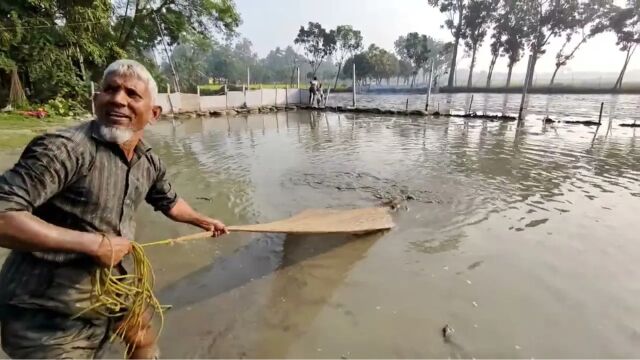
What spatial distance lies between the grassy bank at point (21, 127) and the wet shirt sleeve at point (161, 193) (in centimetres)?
949

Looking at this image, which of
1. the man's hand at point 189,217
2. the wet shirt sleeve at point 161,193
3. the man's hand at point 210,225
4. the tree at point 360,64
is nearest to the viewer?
the wet shirt sleeve at point 161,193

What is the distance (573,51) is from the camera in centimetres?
4838

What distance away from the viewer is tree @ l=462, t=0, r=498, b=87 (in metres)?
52.8

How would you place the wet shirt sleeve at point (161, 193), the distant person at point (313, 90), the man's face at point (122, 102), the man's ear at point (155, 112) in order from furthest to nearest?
the distant person at point (313, 90)
the wet shirt sleeve at point (161, 193)
the man's ear at point (155, 112)
the man's face at point (122, 102)

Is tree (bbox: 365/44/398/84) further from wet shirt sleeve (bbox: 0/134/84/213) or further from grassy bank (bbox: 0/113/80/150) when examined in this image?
wet shirt sleeve (bbox: 0/134/84/213)

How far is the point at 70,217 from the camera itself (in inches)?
66.9

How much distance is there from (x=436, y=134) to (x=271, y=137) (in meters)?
6.15

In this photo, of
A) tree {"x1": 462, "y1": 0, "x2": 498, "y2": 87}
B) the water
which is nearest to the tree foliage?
the water

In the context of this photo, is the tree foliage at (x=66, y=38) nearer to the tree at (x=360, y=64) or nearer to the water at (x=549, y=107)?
the water at (x=549, y=107)

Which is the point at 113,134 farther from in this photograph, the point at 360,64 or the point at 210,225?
the point at 360,64

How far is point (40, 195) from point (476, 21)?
202 ft

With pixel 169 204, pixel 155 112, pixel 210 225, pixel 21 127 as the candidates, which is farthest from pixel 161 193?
pixel 21 127

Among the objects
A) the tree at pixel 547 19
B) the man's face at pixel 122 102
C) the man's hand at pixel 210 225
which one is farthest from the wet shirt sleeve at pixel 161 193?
the tree at pixel 547 19

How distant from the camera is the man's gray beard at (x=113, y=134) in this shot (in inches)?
67.8
